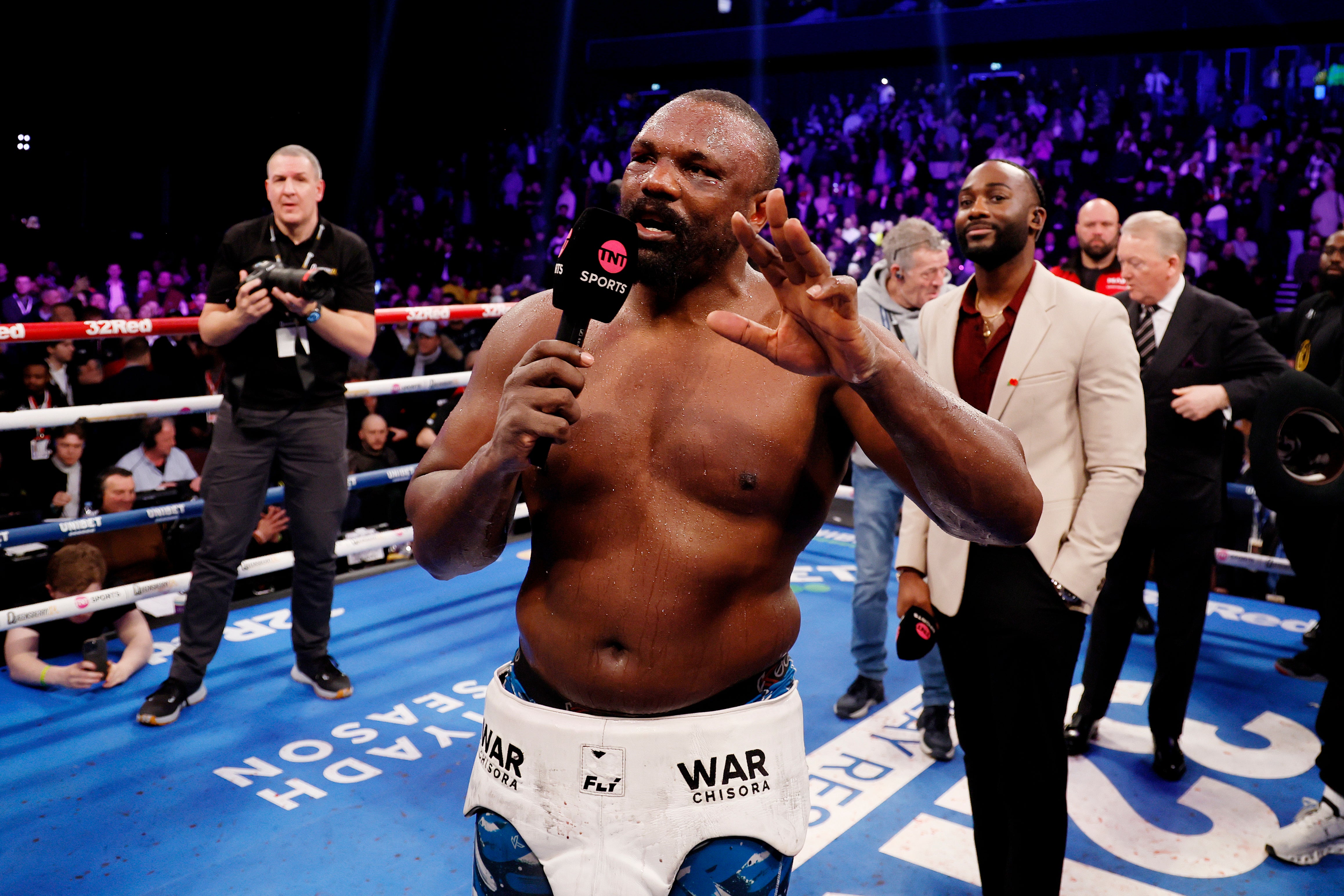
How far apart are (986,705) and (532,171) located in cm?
1495

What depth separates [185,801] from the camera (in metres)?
2.62

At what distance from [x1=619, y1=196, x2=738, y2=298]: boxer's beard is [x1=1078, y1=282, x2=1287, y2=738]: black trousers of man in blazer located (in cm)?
223

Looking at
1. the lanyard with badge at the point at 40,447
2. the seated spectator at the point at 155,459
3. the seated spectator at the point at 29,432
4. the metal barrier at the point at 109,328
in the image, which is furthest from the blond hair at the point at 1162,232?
the lanyard with badge at the point at 40,447

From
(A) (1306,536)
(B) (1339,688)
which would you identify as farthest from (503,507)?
(A) (1306,536)

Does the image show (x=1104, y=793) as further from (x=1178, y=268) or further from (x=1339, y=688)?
(x=1178, y=268)

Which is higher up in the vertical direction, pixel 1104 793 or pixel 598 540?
pixel 598 540

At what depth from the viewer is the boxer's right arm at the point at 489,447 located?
3.42 feet

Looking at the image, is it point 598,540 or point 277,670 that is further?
point 277,670

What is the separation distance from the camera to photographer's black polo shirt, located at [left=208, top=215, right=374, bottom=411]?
320 centimetres

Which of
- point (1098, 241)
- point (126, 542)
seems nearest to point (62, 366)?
point (126, 542)

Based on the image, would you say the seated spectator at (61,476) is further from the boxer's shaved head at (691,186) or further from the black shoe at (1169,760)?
the black shoe at (1169,760)

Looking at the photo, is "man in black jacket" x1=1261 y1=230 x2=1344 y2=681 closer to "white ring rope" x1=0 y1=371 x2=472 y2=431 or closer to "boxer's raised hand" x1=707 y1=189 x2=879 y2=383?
"boxer's raised hand" x1=707 y1=189 x2=879 y2=383

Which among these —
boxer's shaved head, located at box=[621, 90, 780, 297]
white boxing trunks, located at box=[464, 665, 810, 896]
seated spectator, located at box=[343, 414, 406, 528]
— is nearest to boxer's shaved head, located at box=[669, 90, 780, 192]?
boxer's shaved head, located at box=[621, 90, 780, 297]

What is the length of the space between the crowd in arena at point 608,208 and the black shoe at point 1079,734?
2.14m
